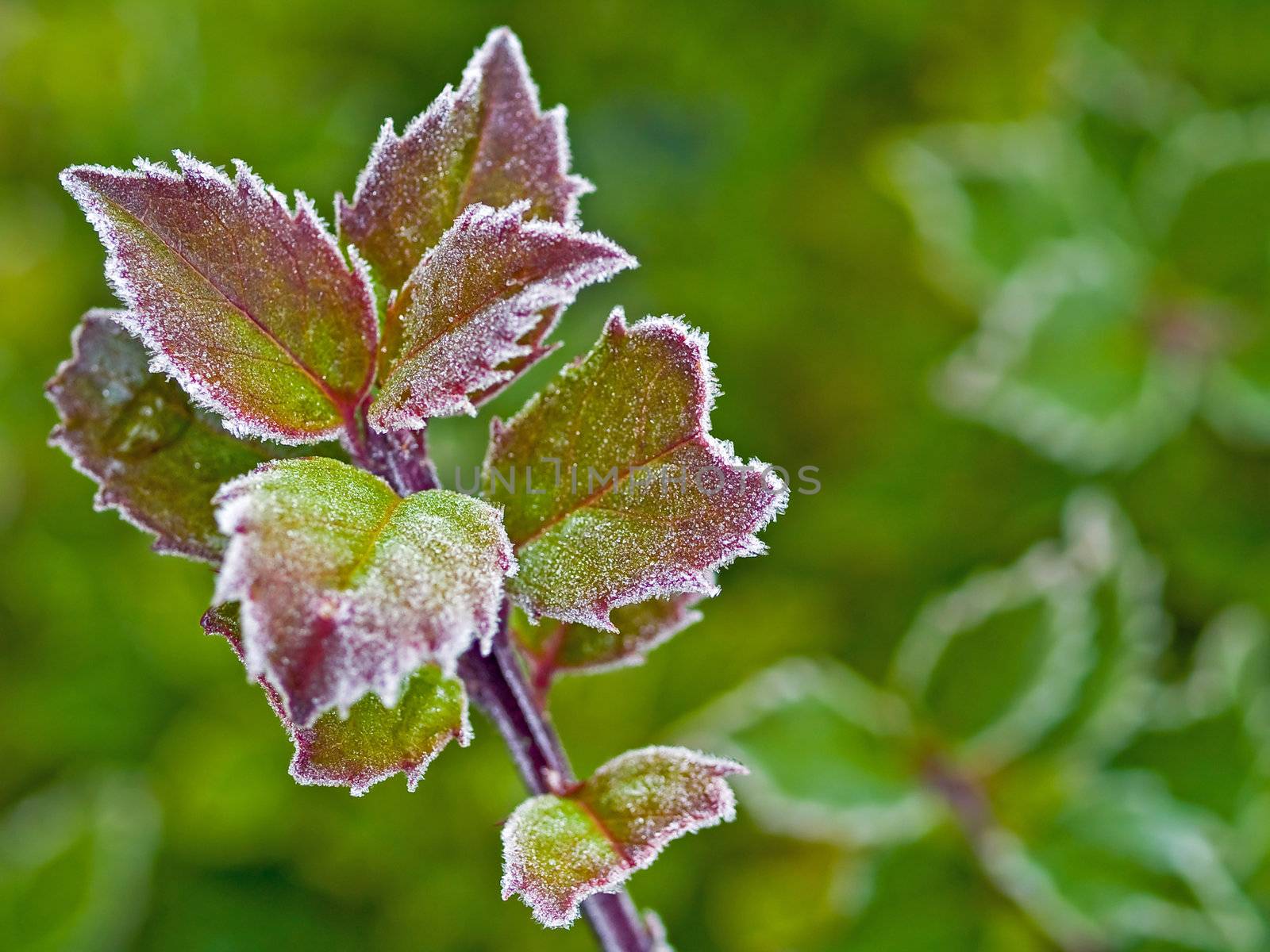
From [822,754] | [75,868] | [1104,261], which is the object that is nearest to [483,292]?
[822,754]

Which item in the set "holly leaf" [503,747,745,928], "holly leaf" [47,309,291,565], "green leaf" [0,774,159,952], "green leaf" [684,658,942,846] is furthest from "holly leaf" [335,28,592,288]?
"green leaf" [0,774,159,952]

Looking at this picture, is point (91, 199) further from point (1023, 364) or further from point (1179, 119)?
point (1179, 119)

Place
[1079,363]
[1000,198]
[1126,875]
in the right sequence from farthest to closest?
[1000,198]
[1079,363]
[1126,875]

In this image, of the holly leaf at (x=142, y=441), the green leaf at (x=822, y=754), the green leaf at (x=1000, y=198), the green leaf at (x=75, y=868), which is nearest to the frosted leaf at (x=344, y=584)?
the holly leaf at (x=142, y=441)

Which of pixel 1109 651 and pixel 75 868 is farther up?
pixel 75 868

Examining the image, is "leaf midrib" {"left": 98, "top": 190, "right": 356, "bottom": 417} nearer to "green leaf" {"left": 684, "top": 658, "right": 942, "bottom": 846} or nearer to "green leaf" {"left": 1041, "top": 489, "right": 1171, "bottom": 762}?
"green leaf" {"left": 684, "top": 658, "right": 942, "bottom": 846}

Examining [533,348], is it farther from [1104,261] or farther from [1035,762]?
[1104,261]
